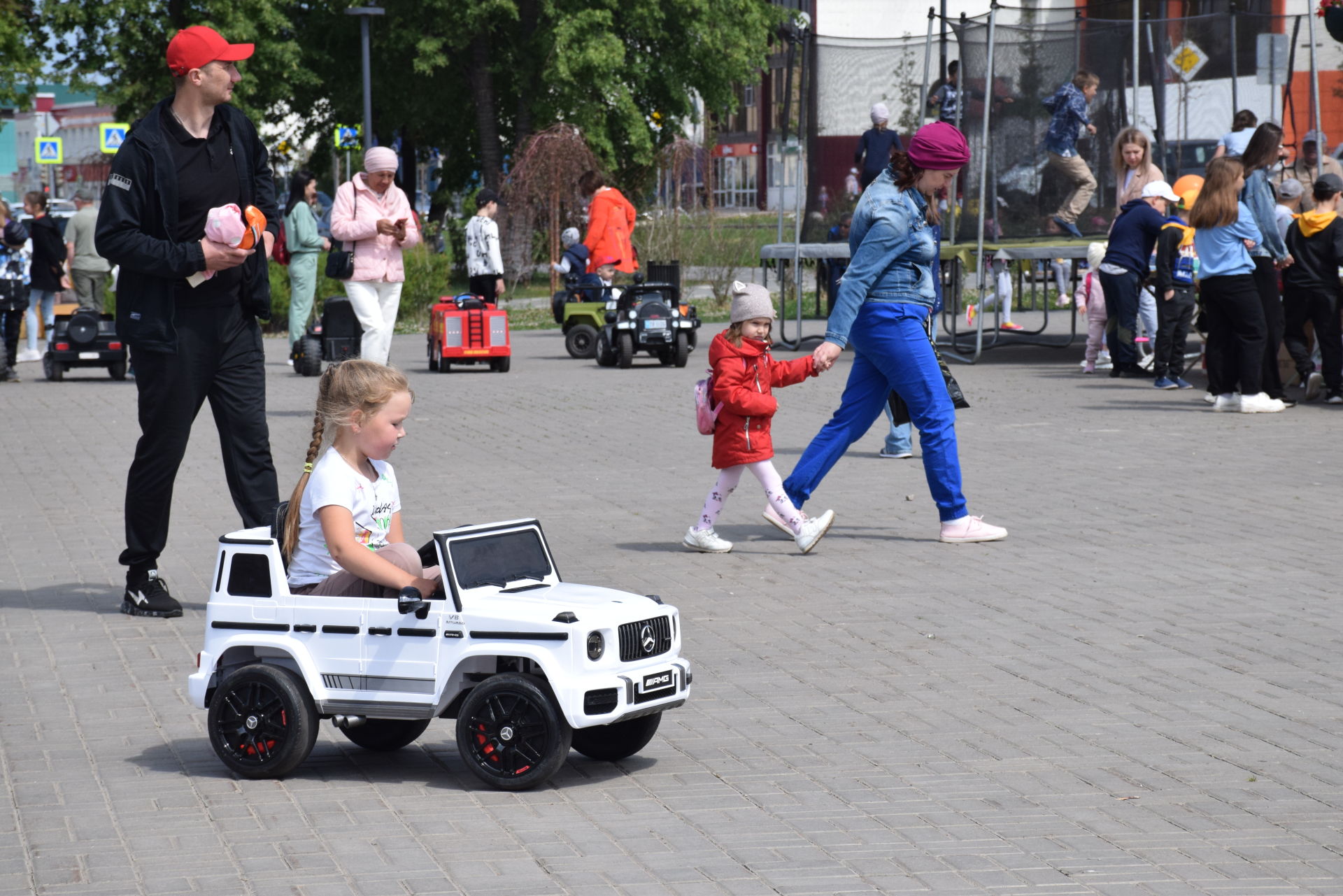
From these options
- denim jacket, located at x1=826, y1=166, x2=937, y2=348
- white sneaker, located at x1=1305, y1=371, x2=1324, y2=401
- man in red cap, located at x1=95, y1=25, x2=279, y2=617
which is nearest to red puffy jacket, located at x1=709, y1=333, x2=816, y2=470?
denim jacket, located at x1=826, y1=166, x2=937, y2=348

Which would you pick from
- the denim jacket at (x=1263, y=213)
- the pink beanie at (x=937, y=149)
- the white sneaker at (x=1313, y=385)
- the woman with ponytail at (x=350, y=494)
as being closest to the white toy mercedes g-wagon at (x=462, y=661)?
the woman with ponytail at (x=350, y=494)

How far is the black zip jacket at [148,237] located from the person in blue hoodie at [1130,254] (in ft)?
37.8

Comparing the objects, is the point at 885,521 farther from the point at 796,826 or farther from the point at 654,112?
the point at 654,112

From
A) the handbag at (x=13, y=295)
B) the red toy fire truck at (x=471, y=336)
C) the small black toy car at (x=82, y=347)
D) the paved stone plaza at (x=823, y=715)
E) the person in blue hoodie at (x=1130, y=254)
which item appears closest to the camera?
the paved stone plaza at (x=823, y=715)

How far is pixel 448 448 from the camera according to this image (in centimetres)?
1309

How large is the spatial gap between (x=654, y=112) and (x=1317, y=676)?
39.6 m

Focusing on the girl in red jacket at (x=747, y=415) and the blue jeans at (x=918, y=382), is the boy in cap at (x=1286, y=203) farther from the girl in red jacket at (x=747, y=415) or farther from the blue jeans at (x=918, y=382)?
the girl in red jacket at (x=747, y=415)

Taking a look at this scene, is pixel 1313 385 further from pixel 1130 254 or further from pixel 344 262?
pixel 344 262

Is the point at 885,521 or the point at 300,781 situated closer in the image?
the point at 300,781

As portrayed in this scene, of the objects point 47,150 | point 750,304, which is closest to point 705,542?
point 750,304

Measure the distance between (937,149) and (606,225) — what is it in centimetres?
1383

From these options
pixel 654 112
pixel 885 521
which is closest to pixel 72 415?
pixel 885 521

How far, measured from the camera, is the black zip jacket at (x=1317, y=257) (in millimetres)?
14805

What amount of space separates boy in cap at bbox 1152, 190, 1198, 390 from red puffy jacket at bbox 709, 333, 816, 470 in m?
8.72
